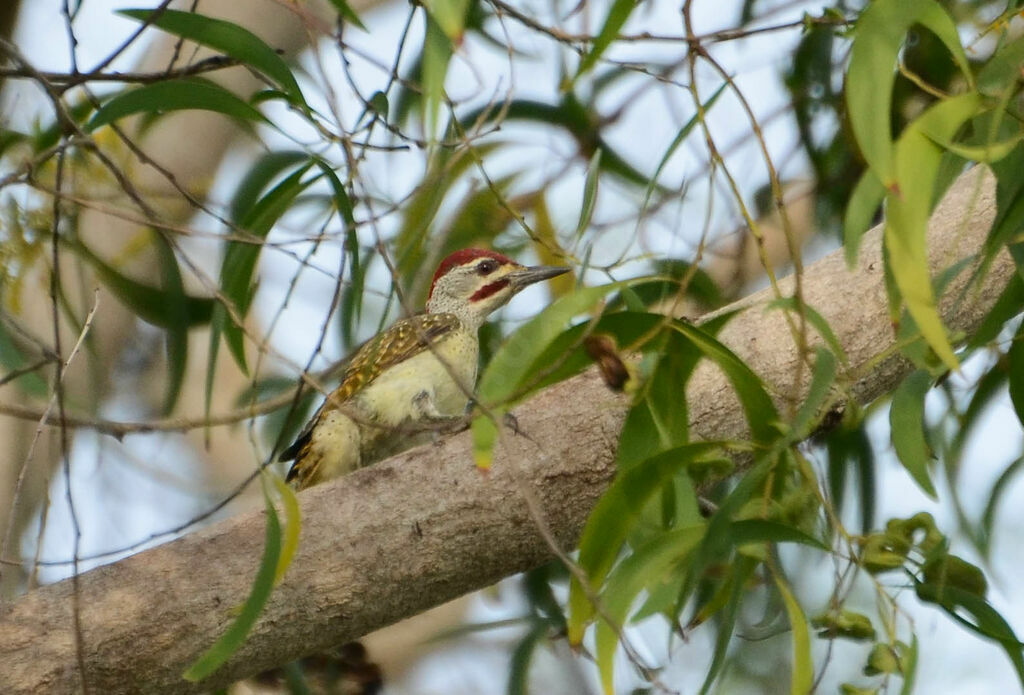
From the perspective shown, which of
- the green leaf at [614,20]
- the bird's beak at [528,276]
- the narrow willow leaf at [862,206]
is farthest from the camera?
the bird's beak at [528,276]

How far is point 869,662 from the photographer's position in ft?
6.76

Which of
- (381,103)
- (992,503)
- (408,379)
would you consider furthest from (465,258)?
(992,503)

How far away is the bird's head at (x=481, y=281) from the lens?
4.41 m

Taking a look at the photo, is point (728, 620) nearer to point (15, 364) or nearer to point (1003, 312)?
point (1003, 312)

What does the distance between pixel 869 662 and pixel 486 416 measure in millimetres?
818

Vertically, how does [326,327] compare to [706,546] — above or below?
above

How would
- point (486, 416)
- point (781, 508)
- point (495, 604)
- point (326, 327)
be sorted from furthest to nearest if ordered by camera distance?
point (495, 604)
point (326, 327)
point (781, 508)
point (486, 416)

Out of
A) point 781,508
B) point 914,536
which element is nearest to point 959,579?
point 914,536

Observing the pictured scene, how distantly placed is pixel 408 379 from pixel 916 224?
8.07ft

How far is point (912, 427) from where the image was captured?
7.02 ft

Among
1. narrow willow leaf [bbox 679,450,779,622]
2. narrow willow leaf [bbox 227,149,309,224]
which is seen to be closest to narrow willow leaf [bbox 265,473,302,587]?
narrow willow leaf [bbox 679,450,779,622]

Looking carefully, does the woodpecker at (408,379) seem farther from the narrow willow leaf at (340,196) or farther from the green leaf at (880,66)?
the green leaf at (880,66)

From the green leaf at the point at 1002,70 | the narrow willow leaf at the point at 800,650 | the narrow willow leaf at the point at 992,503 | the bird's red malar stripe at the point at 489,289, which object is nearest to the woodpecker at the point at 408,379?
the bird's red malar stripe at the point at 489,289

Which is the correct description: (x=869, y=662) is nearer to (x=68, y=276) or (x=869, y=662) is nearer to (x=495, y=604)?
(x=495, y=604)
